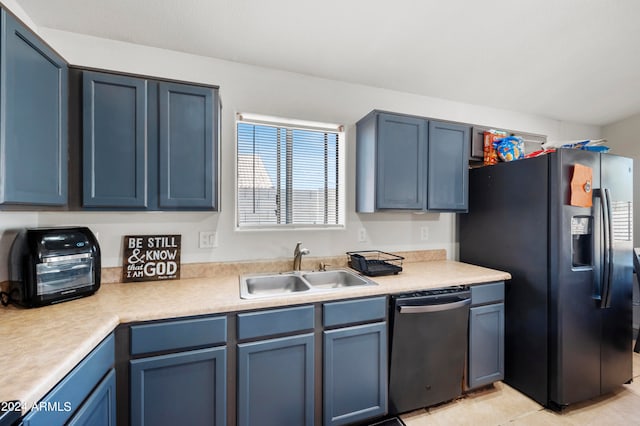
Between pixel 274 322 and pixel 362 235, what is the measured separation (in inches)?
46.6

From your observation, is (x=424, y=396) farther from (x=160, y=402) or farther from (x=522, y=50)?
(x=522, y=50)

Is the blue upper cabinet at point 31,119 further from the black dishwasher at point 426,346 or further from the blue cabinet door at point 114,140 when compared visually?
the black dishwasher at point 426,346

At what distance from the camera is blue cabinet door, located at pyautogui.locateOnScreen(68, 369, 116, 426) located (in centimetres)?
95

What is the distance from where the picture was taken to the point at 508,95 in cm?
259

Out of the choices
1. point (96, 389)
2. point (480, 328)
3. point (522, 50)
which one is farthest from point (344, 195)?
point (96, 389)

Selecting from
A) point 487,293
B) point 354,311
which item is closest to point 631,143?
point 487,293

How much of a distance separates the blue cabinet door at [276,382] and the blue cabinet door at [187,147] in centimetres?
91

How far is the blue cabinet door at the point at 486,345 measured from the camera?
191cm

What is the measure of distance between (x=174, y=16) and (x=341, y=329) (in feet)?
6.88

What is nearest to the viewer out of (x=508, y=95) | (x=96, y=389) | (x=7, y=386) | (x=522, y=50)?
(x=7, y=386)

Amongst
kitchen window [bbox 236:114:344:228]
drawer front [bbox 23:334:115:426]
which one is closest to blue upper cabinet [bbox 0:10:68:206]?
drawer front [bbox 23:334:115:426]

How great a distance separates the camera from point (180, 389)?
1292mm

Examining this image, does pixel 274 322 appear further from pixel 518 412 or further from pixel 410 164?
pixel 518 412

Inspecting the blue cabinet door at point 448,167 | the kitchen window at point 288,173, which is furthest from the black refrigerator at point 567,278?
the kitchen window at point 288,173
